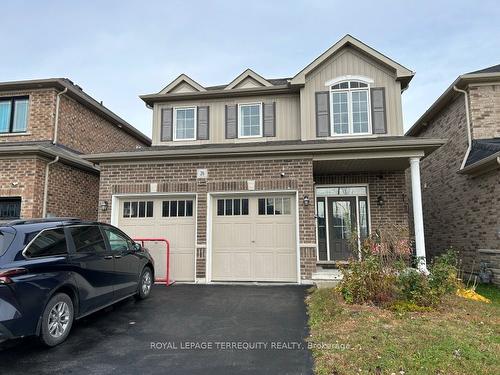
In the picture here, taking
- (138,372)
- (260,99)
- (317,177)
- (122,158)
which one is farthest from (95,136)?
(138,372)

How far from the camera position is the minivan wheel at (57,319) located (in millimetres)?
4176

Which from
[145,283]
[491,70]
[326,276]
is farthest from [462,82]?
[145,283]

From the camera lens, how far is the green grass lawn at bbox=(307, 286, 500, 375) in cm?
362

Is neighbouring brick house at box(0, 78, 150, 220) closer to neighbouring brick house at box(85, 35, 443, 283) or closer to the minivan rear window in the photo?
neighbouring brick house at box(85, 35, 443, 283)

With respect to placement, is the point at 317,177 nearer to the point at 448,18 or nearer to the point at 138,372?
the point at 448,18

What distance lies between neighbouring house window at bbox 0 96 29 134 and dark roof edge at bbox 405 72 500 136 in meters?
14.3

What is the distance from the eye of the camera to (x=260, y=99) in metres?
10.9

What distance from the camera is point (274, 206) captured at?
8.88m

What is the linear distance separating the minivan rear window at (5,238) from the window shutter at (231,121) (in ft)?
23.9

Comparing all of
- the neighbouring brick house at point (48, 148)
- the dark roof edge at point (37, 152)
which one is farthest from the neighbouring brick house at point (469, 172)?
the neighbouring brick house at point (48, 148)

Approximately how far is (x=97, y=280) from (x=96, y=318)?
933 mm

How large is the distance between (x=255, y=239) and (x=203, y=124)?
14.7 ft

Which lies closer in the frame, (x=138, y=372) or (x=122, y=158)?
(x=138, y=372)

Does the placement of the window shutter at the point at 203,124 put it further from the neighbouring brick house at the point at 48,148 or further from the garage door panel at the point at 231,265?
the garage door panel at the point at 231,265
